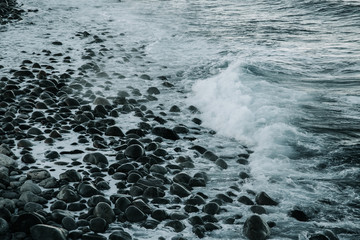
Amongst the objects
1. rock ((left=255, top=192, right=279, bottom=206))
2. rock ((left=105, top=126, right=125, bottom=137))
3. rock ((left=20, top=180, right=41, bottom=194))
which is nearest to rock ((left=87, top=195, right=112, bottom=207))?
rock ((left=20, top=180, right=41, bottom=194))

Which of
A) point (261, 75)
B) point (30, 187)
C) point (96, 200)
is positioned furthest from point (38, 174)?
point (261, 75)

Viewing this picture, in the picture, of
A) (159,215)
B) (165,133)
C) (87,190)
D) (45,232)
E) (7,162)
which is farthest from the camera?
(165,133)

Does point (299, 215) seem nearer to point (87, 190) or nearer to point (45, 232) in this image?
point (87, 190)

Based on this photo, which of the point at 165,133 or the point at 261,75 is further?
the point at 261,75

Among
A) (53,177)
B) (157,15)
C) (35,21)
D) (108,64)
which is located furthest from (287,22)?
(53,177)

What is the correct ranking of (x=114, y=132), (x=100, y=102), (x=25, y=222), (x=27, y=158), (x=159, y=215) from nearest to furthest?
(x=25, y=222)
(x=159, y=215)
(x=27, y=158)
(x=114, y=132)
(x=100, y=102)

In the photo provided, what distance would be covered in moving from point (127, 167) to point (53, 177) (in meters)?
0.87

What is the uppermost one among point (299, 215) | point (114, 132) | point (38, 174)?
point (38, 174)

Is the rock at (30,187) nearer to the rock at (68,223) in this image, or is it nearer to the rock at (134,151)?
the rock at (68,223)

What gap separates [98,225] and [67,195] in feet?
2.03

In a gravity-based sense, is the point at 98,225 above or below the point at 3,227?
below

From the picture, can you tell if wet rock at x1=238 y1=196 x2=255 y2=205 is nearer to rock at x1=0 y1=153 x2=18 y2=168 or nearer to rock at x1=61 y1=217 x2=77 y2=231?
rock at x1=61 y1=217 x2=77 y2=231

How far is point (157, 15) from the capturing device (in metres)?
17.6

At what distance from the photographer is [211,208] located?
13.2 ft
